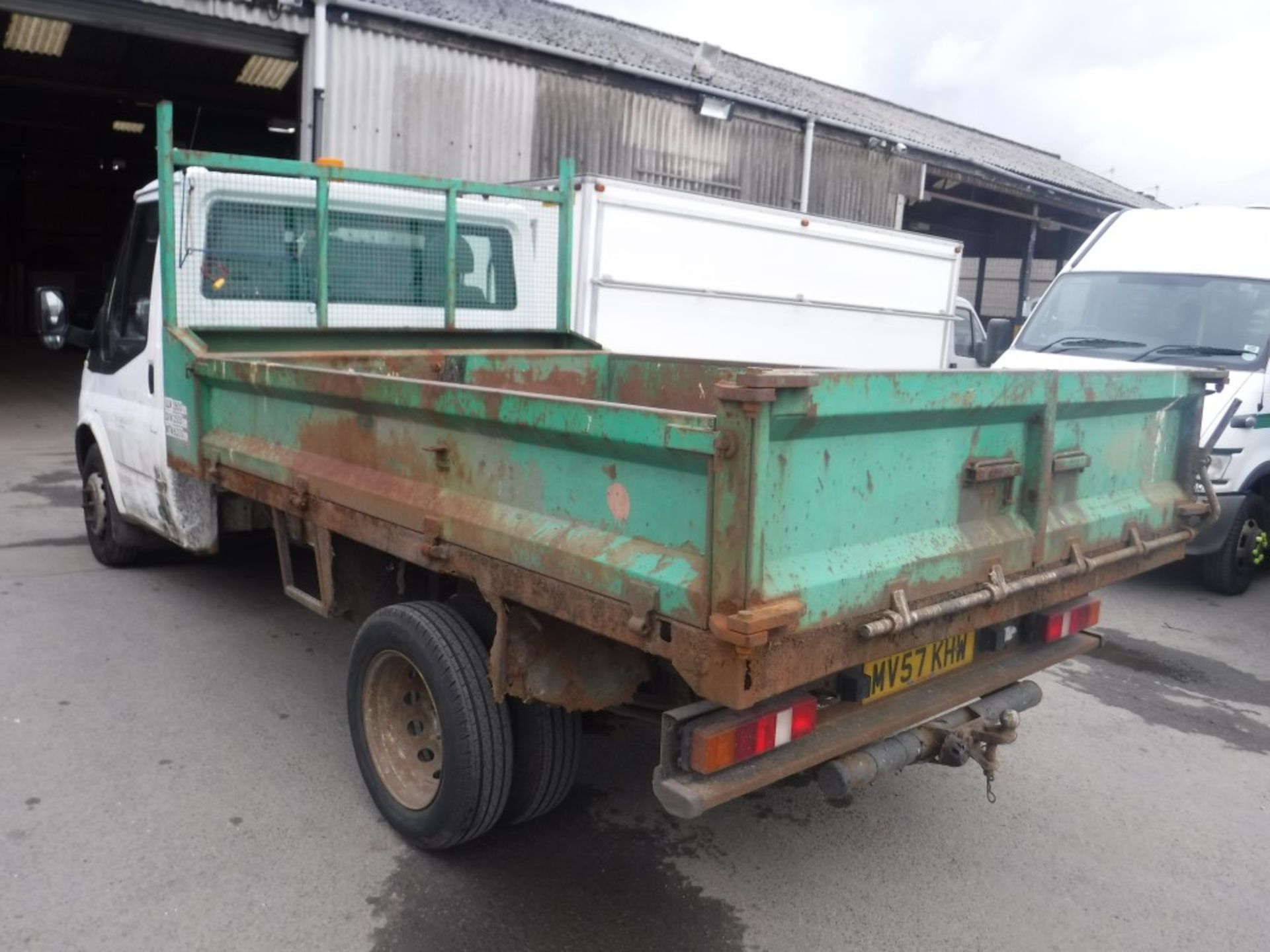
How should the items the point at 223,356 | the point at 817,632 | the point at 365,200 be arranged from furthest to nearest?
the point at 365,200
the point at 223,356
the point at 817,632

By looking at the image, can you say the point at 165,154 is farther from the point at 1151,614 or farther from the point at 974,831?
the point at 1151,614

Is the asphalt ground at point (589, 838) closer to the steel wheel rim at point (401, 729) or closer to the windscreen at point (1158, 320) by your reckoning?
the steel wheel rim at point (401, 729)

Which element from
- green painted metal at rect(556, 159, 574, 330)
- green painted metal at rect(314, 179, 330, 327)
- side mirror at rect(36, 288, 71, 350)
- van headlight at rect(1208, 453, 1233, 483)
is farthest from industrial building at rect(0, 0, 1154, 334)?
van headlight at rect(1208, 453, 1233, 483)

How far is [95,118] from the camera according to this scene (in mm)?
19469

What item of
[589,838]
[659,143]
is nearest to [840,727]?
[589,838]

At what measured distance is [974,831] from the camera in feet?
12.6

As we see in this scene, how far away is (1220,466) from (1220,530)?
0.50m

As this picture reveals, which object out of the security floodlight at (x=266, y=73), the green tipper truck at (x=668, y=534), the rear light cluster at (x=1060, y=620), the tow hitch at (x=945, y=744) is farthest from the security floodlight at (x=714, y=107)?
the tow hitch at (x=945, y=744)

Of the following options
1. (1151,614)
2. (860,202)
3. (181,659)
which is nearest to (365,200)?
(181,659)

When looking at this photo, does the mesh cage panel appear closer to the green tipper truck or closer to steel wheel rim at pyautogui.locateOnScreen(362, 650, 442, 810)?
the green tipper truck

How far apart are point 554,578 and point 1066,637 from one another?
6.91ft

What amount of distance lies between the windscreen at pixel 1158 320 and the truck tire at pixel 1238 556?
40.7 inches

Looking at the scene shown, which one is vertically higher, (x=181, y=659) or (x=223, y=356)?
(x=223, y=356)

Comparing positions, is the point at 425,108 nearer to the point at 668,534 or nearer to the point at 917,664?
the point at 917,664
